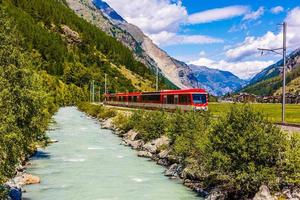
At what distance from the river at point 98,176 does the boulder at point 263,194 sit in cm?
551

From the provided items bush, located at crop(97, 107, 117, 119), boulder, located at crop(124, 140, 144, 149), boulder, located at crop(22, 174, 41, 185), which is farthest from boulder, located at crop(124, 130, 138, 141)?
bush, located at crop(97, 107, 117, 119)

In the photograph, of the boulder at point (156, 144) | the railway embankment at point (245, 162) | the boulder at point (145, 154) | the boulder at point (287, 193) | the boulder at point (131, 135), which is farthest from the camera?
the boulder at point (131, 135)

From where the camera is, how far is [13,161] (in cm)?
2170

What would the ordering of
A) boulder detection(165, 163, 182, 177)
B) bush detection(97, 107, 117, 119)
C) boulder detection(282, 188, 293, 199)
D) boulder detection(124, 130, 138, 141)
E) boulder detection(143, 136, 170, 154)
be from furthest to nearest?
bush detection(97, 107, 117, 119)
boulder detection(124, 130, 138, 141)
boulder detection(143, 136, 170, 154)
boulder detection(165, 163, 182, 177)
boulder detection(282, 188, 293, 199)

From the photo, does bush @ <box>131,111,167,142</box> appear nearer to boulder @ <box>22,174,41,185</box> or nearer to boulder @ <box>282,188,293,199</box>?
boulder @ <box>22,174,41,185</box>

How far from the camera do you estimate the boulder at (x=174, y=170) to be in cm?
3512

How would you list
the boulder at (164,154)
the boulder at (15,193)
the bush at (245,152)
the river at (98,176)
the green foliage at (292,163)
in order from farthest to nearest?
the boulder at (164,154) < the river at (98,176) < the boulder at (15,193) < the bush at (245,152) < the green foliage at (292,163)

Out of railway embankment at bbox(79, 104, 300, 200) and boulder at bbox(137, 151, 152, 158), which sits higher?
railway embankment at bbox(79, 104, 300, 200)

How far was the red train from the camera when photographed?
6381cm

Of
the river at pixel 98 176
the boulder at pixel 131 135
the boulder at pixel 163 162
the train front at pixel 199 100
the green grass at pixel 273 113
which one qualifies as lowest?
the river at pixel 98 176

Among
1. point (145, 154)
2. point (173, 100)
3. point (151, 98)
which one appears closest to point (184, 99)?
point (173, 100)

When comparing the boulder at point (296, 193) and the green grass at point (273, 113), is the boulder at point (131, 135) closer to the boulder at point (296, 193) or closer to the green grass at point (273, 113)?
the green grass at point (273, 113)

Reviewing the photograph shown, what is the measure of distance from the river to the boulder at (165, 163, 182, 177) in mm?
744

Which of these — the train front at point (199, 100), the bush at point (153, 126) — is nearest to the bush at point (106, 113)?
the train front at point (199, 100)
